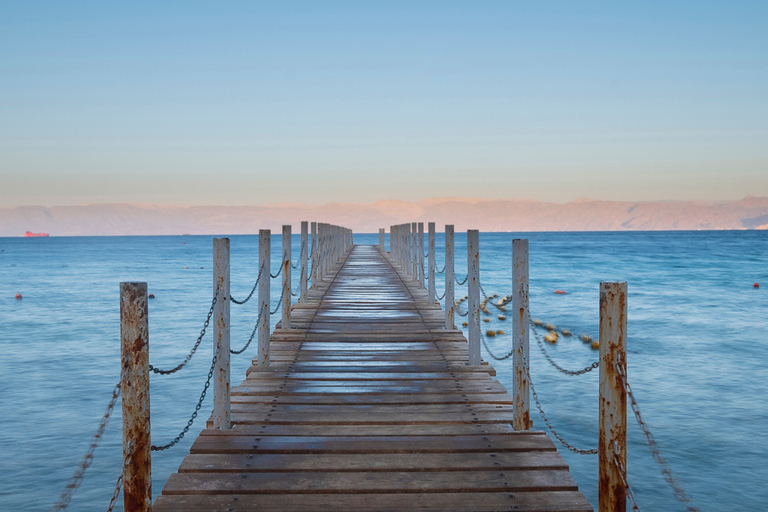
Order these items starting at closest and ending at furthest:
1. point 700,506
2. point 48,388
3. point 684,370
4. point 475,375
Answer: point 475,375, point 700,506, point 48,388, point 684,370

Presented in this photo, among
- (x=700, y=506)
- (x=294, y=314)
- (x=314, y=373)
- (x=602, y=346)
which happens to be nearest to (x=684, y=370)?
(x=700, y=506)

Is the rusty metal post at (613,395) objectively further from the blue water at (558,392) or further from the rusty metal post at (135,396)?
the blue water at (558,392)

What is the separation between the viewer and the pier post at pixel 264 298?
7316 mm

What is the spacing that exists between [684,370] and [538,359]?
11.5ft

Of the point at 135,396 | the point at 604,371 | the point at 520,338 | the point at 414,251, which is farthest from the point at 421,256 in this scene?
the point at 135,396

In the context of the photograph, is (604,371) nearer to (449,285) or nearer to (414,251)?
(449,285)

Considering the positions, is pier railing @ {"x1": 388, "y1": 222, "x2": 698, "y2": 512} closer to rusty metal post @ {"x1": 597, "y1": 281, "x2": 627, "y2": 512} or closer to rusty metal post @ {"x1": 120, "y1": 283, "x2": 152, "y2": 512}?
rusty metal post @ {"x1": 597, "y1": 281, "x2": 627, "y2": 512}

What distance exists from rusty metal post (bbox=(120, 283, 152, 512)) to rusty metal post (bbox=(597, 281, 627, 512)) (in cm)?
280

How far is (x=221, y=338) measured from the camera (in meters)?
5.48

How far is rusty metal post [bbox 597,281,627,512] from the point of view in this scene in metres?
3.77

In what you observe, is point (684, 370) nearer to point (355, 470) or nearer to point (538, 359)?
point (538, 359)

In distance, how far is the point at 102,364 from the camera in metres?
16.4

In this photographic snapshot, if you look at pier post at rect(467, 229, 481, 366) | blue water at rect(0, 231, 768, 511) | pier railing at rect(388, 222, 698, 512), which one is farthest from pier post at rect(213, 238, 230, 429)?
blue water at rect(0, 231, 768, 511)

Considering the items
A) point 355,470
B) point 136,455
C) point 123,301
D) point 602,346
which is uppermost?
point 123,301
